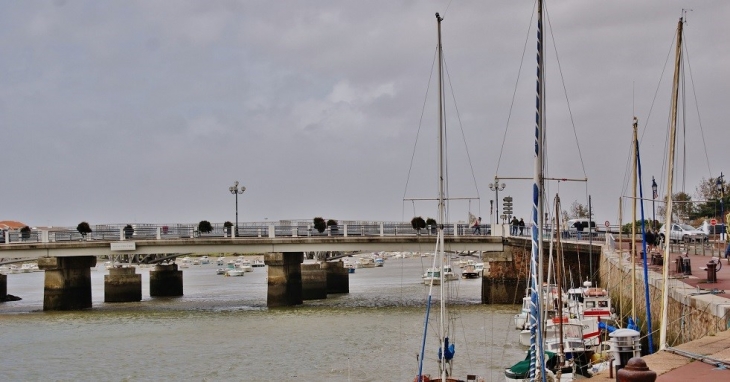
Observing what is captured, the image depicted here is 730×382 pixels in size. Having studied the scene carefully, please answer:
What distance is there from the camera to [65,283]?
70.5 m

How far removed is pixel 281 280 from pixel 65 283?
1581cm

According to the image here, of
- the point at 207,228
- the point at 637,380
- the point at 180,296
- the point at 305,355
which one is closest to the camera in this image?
the point at 637,380

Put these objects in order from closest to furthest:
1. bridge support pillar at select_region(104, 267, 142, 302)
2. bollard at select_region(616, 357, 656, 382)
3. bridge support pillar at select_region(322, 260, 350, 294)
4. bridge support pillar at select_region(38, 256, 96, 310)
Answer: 1. bollard at select_region(616, 357, 656, 382)
2. bridge support pillar at select_region(38, 256, 96, 310)
3. bridge support pillar at select_region(104, 267, 142, 302)
4. bridge support pillar at select_region(322, 260, 350, 294)

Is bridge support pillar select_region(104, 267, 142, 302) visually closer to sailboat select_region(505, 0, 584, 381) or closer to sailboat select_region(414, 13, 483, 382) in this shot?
sailboat select_region(414, 13, 483, 382)

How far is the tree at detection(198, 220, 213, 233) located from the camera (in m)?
73.6

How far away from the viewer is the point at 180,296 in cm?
8688

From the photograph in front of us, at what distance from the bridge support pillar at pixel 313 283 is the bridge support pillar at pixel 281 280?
28.1ft

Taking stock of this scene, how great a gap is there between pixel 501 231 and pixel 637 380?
178 ft

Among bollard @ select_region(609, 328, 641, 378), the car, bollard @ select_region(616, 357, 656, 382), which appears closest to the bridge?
the car

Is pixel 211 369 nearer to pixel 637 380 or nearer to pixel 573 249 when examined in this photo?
pixel 637 380

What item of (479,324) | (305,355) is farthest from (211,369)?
(479,324)

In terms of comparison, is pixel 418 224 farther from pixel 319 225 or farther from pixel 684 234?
pixel 684 234

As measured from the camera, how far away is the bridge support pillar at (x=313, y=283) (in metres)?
77.8

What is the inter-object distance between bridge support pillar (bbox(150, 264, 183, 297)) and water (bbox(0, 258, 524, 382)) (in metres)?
13.8
